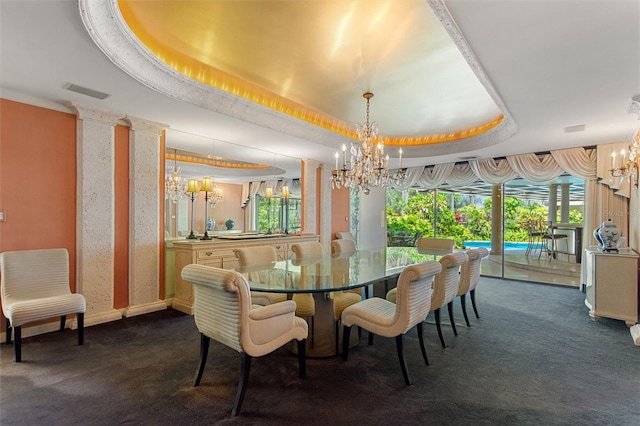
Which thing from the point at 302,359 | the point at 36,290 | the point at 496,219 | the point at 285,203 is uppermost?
the point at 285,203

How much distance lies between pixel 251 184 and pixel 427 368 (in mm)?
4058

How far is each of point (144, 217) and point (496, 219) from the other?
6.51 metres

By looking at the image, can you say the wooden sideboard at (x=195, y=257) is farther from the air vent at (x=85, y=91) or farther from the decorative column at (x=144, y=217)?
the air vent at (x=85, y=91)

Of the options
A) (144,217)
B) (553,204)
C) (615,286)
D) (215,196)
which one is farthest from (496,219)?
(144,217)

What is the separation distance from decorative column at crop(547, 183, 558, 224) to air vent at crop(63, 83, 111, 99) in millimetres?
7210

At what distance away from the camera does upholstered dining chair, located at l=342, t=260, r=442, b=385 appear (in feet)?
7.33

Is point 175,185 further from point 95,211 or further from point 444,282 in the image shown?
point 444,282

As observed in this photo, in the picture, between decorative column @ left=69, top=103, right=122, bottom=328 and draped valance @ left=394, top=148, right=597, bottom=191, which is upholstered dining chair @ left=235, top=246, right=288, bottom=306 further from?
draped valance @ left=394, top=148, right=597, bottom=191

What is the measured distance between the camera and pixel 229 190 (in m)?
5.13

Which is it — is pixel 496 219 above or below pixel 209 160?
below

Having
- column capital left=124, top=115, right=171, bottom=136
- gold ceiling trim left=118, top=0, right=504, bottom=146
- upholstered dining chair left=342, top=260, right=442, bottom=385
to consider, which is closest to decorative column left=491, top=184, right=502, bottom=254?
gold ceiling trim left=118, top=0, right=504, bottom=146

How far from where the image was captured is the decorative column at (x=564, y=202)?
584cm

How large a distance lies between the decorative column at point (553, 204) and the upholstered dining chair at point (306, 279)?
4.94 meters

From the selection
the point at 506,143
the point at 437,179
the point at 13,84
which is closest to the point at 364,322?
the point at 13,84
